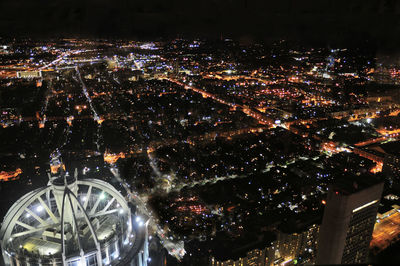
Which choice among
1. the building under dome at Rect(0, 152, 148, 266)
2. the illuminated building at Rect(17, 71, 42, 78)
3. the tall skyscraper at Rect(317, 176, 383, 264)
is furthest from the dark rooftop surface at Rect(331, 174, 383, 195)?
the illuminated building at Rect(17, 71, 42, 78)

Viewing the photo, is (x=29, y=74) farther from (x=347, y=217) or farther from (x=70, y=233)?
(x=347, y=217)

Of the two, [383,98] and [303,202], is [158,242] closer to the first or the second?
[303,202]

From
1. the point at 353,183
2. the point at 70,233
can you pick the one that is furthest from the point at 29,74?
the point at 353,183

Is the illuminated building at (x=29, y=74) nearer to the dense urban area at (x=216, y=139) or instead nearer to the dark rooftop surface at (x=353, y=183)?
the dense urban area at (x=216, y=139)

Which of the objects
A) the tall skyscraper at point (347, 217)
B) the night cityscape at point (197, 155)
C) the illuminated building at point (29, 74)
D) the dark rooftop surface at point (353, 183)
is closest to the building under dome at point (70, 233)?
the night cityscape at point (197, 155)

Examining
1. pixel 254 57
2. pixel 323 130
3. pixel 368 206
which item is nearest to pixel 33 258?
pixel 368 206
